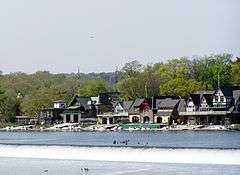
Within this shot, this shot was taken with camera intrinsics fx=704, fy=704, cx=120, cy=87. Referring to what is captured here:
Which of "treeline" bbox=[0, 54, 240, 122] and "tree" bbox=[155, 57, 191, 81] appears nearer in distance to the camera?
"treeline" bbox=[0, 54, 240, 122]

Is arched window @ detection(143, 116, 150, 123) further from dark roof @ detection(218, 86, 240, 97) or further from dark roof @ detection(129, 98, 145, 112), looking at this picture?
dark roof @ detection(218, 86, 240, 97)

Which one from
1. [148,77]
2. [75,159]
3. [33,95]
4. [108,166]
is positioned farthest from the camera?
[33,95]

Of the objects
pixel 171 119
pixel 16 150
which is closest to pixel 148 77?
pixel 171 119

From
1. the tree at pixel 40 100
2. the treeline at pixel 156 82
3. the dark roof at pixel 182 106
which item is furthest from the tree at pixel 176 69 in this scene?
the tree at pixel 40 100

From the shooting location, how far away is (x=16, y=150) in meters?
44.3

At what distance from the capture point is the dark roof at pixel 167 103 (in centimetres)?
8956

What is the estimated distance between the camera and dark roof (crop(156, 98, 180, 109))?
89.6 metres

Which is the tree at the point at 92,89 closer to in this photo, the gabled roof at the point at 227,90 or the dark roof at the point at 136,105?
the dark roof at the point at 136,105

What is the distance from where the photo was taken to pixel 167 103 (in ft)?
296

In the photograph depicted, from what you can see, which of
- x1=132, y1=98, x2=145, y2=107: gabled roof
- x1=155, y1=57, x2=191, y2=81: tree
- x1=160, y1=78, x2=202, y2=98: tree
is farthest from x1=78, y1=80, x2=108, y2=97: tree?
x1=132, y1=98, x2=145, y2=107: gabled roof

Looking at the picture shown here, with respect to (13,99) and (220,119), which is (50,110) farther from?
(220,119)

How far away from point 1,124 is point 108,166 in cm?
7695

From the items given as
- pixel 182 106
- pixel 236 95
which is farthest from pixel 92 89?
pixel 236 95

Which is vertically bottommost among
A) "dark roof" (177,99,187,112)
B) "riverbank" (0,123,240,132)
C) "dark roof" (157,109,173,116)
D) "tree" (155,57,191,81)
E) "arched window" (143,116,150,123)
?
"riverbank" (0,123,240,132)
